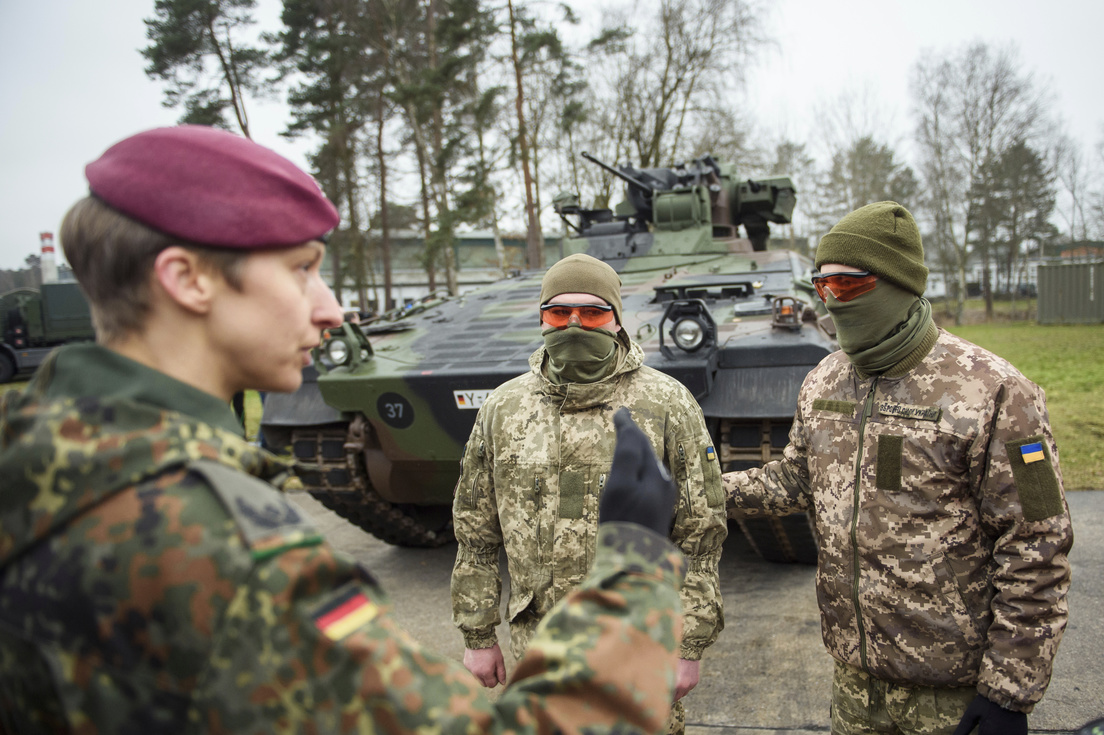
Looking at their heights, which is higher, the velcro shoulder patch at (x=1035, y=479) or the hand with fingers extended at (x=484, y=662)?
the velcro shoulder patch at (x=1035, y=479)

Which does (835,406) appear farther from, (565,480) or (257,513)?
(257,513)

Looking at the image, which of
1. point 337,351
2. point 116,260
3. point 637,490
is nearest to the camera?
point 116,260

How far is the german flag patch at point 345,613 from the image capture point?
0.81 meters

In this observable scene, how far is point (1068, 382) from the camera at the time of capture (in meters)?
11.4

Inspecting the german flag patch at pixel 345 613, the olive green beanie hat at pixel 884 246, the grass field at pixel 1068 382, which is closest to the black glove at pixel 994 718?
the olive green beanie hat at pixel 884 246

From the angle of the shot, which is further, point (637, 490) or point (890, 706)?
point (890, 706)

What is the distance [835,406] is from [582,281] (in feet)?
2.79

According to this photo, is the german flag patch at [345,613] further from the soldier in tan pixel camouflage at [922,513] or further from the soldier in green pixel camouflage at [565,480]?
the soldier in tan pixel camouflage at [922,513]

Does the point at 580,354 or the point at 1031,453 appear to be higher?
the point at 580,354

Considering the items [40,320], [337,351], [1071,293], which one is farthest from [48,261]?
[1071,293]

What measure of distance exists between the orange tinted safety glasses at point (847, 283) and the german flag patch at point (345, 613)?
1.66 meters

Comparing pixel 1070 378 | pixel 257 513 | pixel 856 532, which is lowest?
pixel 1070 378

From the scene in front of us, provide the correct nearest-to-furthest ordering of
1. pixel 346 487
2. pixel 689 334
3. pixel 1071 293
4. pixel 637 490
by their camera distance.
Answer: pixel 637 490
pixel 689 334
pixel 346 487
pixel 1071 293

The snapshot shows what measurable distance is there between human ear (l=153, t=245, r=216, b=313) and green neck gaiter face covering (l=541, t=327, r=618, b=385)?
157 cm
